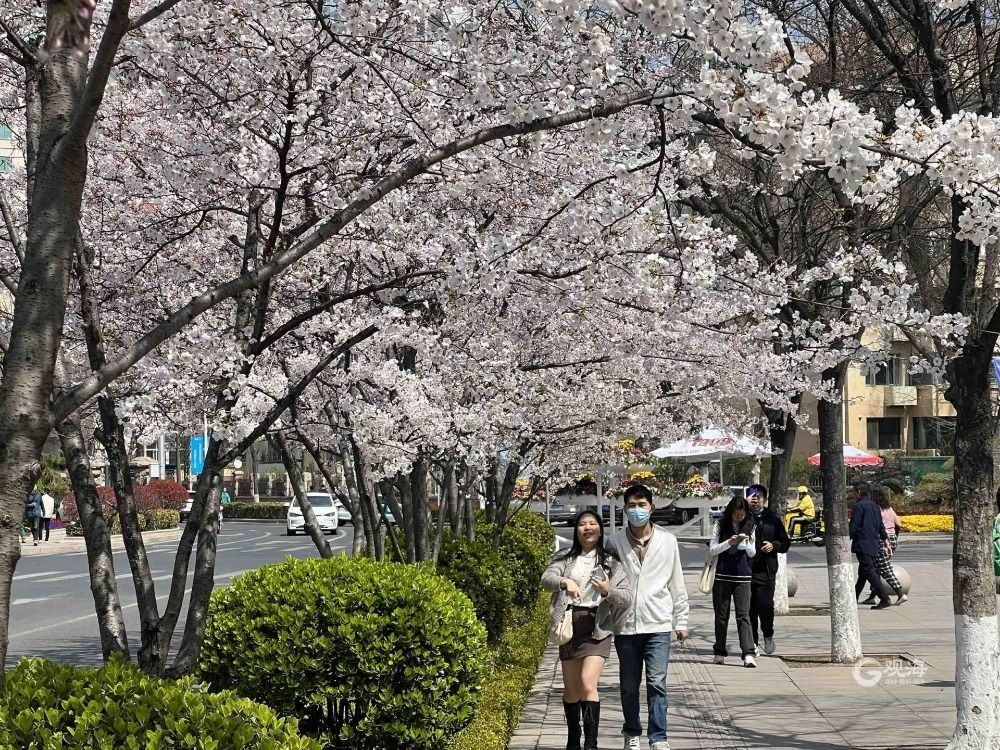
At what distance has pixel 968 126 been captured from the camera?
4.93 meters

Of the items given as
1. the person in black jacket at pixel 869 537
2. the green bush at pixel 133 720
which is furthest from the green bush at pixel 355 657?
the person in black jacket at pixel 869 537

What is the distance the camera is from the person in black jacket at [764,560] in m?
13.6

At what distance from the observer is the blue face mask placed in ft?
28.9

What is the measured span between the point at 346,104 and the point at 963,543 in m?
4.66

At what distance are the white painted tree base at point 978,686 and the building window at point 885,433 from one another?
57540mm

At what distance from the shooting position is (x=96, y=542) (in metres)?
5.84

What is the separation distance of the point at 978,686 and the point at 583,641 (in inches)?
97.4

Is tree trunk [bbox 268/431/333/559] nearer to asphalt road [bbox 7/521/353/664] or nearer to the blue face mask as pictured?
the blue face mask

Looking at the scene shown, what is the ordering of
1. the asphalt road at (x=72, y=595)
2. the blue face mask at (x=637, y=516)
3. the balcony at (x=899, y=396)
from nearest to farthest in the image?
the blue face mask at (x=637, y=516) → the asphalt road at (x=72, y=595) → the balcony at (x=899, y=396)

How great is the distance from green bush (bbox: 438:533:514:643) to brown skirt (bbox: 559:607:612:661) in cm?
296

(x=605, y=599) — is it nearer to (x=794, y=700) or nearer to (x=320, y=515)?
(x=794, y=700)

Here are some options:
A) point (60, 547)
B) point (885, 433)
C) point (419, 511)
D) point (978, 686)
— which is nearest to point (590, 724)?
point (978, 686)

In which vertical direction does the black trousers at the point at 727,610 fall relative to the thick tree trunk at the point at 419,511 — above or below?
below

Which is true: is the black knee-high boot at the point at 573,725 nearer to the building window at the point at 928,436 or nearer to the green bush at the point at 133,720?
the green bush at the point at 133,720
